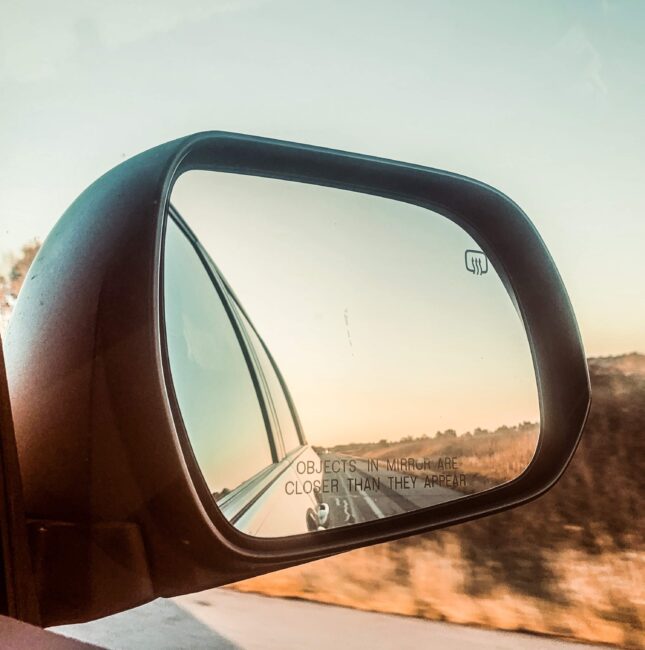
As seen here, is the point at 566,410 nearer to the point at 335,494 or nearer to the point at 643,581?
→ the point at 335,494

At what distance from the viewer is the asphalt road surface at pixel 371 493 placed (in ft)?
8.59

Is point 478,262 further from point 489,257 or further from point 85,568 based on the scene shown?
point 85,568

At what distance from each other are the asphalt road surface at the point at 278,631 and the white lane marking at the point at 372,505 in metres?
1.82

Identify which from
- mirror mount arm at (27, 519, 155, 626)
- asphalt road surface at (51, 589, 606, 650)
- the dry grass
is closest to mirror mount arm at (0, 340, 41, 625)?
mirror mount arm at (27, 519, 155, 626)

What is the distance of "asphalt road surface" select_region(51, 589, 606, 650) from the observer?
443cm

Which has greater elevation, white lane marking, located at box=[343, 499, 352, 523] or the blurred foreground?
white lane marking, located at box=[343, 499, 352, 523]

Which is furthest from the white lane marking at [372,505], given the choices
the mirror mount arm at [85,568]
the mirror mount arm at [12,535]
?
the mirror mount arm at [12,535]

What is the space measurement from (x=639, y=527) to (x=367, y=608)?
121 inches

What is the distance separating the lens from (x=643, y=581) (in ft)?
20.7

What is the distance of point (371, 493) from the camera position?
9.52 ft

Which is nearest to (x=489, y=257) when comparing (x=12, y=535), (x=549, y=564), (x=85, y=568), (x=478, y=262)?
(x=478, y=262)

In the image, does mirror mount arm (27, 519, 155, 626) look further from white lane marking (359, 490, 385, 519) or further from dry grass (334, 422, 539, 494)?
dry grass (334, 422, 539, 494)

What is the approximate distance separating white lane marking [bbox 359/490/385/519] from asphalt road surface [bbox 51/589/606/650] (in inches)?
71.7

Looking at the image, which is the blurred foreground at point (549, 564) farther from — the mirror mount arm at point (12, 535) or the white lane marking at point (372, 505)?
the mirror mount arm at point (12, 535)
